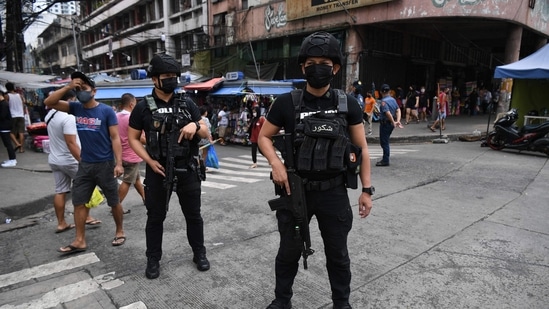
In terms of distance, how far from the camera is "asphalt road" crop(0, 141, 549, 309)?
2.83 metres

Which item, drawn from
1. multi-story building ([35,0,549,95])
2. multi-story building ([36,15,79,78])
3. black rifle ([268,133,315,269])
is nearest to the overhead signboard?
multi-story building ([35,0,549,95])

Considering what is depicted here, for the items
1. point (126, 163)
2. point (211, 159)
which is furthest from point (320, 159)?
point (211, 159)

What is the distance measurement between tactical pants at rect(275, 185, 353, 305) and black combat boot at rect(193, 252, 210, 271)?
104cm

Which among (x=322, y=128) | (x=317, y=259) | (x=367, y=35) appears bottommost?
(x=317, y=259)

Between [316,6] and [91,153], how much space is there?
15.6m

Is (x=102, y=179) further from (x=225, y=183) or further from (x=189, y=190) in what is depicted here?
(x=225, y=183)

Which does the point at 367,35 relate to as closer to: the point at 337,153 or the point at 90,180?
the point at 90,180

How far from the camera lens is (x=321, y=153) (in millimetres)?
2258

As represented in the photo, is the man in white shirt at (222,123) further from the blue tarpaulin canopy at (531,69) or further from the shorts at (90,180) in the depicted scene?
the shorts at (90,180)

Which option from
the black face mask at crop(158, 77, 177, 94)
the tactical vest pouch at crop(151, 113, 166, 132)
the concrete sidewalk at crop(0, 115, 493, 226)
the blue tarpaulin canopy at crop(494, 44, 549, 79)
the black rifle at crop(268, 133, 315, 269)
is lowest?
the concrete sidewalk at crop(0, 115, 493, 226)

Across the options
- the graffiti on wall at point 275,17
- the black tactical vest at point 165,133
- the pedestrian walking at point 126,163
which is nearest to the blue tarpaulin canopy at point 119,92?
the graffiti on wall at point 275,17

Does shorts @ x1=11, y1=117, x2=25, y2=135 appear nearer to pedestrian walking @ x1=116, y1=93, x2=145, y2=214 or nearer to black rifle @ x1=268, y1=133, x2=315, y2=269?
pedestrian walking @ x1=116, y1=93, x2=145, y2=214

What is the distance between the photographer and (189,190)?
320 cm

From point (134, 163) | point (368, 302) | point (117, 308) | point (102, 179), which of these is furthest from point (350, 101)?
point (134, 163)
